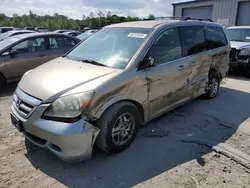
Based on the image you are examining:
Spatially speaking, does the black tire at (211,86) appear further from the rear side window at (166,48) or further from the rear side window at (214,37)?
the rear side window at (166,48)

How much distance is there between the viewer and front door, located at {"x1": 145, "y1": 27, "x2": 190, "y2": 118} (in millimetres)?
3387

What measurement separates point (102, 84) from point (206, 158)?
1698 mm

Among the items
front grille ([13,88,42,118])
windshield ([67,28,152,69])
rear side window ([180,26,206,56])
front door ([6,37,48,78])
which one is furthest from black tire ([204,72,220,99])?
front door ([6,37,48,78])

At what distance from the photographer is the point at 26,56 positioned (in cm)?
627

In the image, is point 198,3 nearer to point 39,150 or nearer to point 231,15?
point 231,15

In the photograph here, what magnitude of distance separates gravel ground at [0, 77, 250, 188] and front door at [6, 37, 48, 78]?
242 centimetres

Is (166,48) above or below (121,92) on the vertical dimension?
above

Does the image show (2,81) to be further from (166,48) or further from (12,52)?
(166,48)

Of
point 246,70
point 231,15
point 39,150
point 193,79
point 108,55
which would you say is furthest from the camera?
point 231,15

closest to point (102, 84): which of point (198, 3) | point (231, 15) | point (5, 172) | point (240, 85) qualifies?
point (5, 172)

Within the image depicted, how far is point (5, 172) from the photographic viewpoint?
273 cm

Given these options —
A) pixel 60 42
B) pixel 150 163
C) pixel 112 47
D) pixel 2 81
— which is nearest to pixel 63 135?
pixel 150 163

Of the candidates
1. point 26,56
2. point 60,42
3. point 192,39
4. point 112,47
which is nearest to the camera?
point 112,47

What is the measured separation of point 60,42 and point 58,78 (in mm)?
4647
